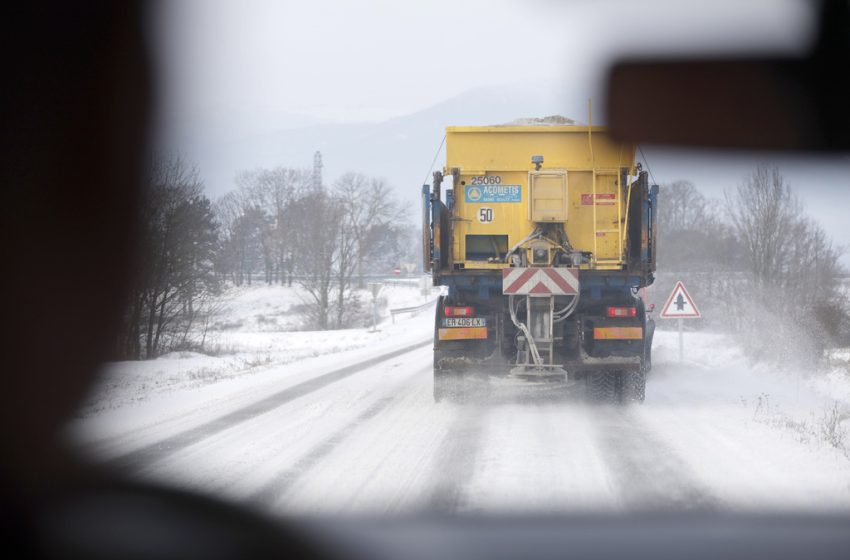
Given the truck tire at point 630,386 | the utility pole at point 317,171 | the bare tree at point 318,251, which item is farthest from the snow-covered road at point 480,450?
the utility pole at point 317,171

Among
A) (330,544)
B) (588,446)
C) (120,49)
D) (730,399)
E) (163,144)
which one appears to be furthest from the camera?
(163,144)

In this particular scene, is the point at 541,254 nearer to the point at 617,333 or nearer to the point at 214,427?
the point at 617,333

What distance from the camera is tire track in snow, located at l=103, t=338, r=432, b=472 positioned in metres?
7.55

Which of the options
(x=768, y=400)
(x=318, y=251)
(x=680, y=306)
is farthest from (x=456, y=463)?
(x=318, y=251)

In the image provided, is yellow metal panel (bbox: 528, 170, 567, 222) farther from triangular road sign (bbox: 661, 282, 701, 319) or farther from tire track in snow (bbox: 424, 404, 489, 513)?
triangular road sign (bbox: 661, 282, 701, 319)

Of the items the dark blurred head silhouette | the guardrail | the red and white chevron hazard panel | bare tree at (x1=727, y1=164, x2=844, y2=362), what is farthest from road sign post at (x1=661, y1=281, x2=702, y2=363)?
the guardrail

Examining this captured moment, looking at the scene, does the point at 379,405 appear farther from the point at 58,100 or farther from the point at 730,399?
the point at 58,100

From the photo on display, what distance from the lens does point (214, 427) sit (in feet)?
30.4

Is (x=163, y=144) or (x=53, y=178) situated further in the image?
(x=163, y=144)

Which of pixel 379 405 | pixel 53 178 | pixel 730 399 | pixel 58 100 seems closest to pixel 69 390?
pixel 53 178

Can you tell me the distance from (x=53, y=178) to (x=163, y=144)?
664 centimetres

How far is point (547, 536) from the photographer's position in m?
5.25

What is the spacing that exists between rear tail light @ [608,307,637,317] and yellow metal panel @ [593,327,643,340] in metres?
0.21

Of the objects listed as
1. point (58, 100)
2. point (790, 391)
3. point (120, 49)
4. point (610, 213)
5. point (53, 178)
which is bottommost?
point (790, 391)
